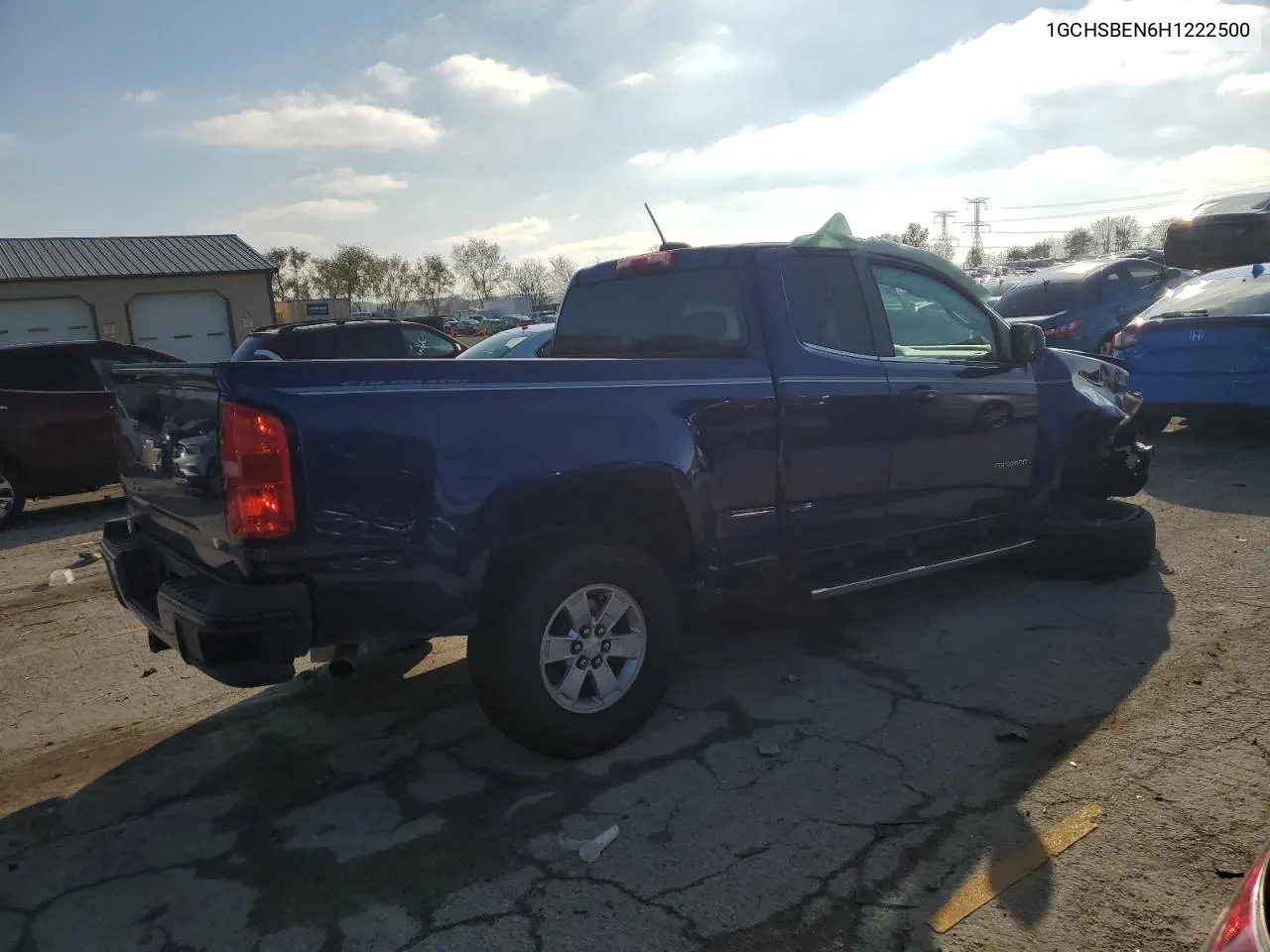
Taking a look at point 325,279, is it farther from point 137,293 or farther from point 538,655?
point 538,655

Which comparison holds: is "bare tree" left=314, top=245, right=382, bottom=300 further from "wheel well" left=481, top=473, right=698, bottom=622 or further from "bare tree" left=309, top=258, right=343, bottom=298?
"wheel well" left=481, top=473, right=698, bottom=622

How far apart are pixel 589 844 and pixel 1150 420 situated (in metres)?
8.18

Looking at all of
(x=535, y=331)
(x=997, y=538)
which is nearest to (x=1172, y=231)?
(x=535, y=331)

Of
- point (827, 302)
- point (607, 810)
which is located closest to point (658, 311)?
point (827, 302)

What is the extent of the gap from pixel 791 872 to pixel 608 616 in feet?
3.86

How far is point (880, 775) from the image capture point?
3410 mm

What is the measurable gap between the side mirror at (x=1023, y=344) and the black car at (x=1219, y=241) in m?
13.3

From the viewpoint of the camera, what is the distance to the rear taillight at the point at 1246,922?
147 centimetres

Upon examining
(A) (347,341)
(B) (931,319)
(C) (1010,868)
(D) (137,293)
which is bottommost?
(C) (1010,868)

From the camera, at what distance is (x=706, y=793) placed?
335 centimetres

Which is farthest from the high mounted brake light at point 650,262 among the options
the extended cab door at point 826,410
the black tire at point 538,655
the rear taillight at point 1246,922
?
the rear taillight at point 1246,922

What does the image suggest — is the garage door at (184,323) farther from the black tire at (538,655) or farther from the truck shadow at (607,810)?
the black tire at (538,655)

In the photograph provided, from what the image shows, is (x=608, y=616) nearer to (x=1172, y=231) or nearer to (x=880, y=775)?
(x=880, y=775)

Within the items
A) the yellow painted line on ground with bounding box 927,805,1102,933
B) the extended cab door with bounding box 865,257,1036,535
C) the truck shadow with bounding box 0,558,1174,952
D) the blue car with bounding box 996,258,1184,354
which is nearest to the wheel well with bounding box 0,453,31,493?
the truck shadow with bounding box 0,558,1174,952
